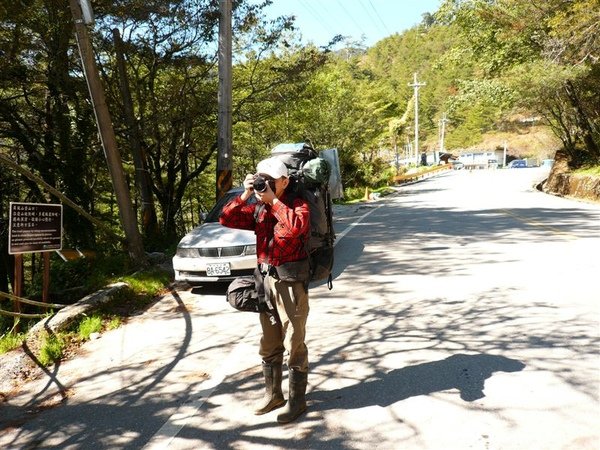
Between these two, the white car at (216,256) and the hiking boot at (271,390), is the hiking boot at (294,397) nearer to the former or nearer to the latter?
the hiking boot at (271,390)

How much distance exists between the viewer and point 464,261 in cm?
825

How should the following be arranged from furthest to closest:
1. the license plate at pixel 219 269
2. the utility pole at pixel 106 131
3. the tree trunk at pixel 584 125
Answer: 1. the tree trunk at pixel 584 125
2. the utility pole at pixel 106 131
3. the license plate at pixel 219 269

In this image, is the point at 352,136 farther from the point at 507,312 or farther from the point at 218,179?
the point at 507,312

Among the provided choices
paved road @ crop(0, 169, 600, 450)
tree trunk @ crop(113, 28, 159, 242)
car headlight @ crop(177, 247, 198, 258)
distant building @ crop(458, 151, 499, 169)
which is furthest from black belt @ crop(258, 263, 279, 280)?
distant building @ crop(458, 151, 499, 169)

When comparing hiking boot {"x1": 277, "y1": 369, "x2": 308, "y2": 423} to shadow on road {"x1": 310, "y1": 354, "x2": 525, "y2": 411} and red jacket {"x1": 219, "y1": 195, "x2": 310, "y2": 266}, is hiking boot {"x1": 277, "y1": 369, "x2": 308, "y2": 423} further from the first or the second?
red jacket {"x1": 219, "y1": 195, "x2": 310, "y2": 266}

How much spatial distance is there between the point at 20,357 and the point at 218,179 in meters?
6.18

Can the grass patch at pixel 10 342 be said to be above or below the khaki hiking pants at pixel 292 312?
below

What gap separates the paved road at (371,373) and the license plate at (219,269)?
36 cm

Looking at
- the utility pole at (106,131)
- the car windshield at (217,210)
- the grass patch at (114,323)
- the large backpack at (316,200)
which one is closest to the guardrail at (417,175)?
the car windshield at (217,210)

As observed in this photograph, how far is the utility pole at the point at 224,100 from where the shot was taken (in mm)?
10391

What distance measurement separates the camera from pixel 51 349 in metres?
5.15

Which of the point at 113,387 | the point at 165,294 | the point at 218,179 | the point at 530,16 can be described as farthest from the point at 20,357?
the point at 530,16

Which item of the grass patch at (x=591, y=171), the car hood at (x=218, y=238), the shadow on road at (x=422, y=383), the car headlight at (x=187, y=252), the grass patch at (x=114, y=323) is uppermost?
the grass patch at (x=591, y=171)

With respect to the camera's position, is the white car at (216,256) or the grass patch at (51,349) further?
the white car at (216,256)
